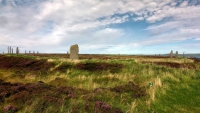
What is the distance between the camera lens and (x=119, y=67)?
20.1 m

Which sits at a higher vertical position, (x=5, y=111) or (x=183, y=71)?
(x=183, y=71)

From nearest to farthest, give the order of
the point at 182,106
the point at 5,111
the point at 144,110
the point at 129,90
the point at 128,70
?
the point at 5,111 → the point at 144,110 → the point at 182,106 → the point at 129,90 → the point at 128,70

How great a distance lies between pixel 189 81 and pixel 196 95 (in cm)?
307

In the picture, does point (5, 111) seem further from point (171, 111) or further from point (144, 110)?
point (171, 111)

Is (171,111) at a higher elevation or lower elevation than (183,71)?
lower

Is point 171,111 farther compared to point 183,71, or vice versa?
point 183,71

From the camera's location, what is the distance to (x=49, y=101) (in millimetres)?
8273

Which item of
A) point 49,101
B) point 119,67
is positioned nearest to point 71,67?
point 119,67

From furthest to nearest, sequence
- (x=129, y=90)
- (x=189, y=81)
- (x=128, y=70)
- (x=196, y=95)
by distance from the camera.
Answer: (x=128, y=70), (x=189, y=81), (x=129, y=90), (x=196, y=95)

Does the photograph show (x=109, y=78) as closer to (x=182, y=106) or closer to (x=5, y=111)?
(x=182, y=106)

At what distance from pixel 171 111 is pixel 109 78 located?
26.4ft

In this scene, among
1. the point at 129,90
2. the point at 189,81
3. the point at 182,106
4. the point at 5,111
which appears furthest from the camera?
the point at 189,81

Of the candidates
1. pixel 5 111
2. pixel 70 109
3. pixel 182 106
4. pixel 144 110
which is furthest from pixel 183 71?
pixel 5 111

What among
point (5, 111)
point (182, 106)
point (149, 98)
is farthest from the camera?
point (149, 98)
